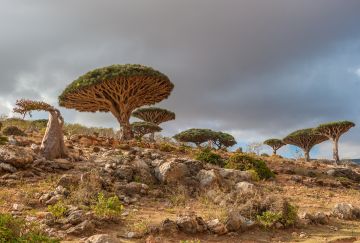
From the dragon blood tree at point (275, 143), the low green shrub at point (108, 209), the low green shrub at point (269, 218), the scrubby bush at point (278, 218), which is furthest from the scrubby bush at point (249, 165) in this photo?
the dragon blood tree at point (275, 143)

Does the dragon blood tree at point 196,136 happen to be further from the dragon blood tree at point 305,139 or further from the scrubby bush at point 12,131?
the scrubby bush at point 12,131

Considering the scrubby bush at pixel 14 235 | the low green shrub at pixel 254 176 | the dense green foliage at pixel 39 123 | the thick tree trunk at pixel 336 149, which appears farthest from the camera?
the thick tree trunk at pixel 336 149

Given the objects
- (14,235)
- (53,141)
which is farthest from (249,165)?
(14,235)

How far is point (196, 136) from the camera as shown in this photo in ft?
153

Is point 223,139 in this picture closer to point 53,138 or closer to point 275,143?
point 275,143

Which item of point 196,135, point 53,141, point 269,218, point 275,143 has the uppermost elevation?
point 196,135

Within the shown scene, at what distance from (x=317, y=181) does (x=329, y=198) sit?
4.09 meters

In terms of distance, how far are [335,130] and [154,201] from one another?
35.0m

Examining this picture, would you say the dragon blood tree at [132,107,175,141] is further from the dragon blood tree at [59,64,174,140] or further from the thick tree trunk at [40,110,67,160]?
the thick tree trunk at [40,110,67,160]

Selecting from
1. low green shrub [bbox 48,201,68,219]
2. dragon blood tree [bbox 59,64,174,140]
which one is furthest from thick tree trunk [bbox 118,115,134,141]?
low green shrub [bbox 48,201,68,219]

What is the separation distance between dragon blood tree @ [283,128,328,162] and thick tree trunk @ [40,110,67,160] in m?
35.5

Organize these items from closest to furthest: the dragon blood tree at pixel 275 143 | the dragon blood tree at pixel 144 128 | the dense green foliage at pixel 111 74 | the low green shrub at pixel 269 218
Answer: the low green shrub at pixel 269 218 → the dense green foliage at pixel 111 74 → the dragon blood tree at pixel 144 128 → the dragon blood tree at pixel 275 143

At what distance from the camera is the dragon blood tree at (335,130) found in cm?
4175

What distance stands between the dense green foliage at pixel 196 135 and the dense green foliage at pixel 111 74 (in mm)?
18914
